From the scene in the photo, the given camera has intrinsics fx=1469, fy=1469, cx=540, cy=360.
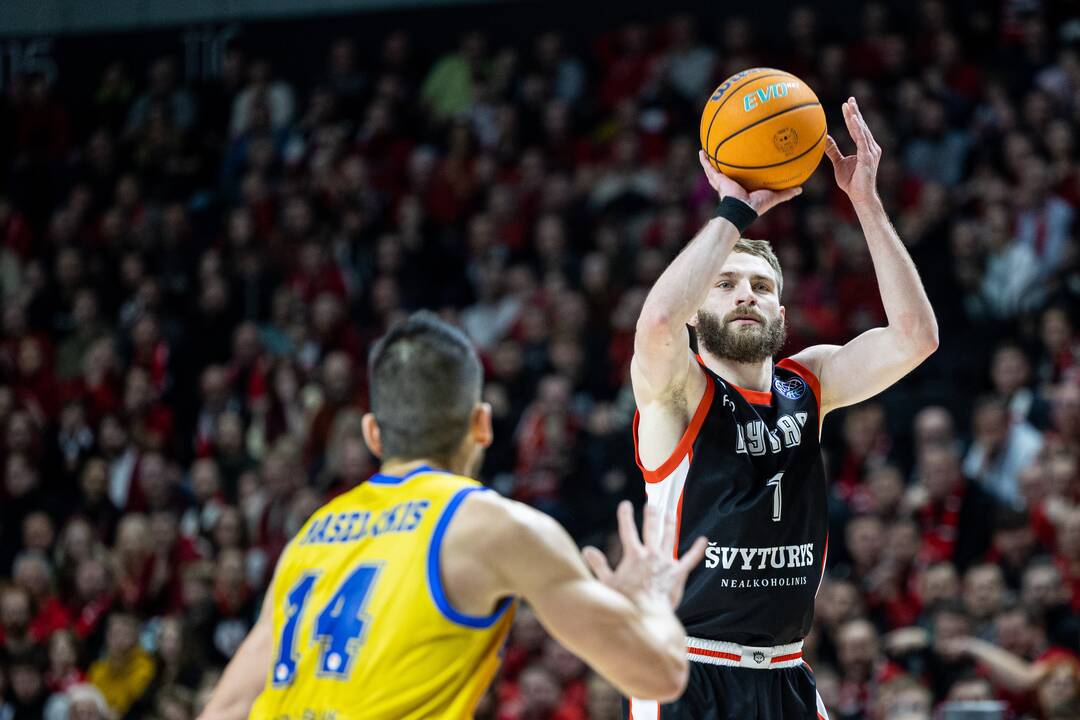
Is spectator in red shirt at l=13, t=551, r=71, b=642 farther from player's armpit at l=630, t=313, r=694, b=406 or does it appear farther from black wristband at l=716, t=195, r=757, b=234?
black wristband at l=716, t=195, r=757, b=234

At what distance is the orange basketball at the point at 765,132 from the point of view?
5.08 m

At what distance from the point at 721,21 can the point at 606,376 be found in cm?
546

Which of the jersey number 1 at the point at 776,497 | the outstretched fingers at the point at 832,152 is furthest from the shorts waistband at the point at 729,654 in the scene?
the outstretched fingers at the point at 832,152

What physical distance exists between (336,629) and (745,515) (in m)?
2.11

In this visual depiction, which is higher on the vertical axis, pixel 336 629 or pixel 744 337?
pixel 744 337

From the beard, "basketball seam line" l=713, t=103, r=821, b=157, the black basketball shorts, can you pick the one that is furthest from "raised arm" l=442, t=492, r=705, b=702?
"basketball seam line" l=713, t=103, r=821, b=157

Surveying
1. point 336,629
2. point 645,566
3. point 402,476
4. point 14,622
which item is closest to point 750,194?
point 645,566

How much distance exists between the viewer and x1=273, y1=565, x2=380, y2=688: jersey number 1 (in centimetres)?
326

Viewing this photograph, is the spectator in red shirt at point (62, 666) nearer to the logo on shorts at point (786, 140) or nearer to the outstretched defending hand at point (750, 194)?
the outstretched defending hand at point (750, 194)

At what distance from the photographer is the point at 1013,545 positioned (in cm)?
904

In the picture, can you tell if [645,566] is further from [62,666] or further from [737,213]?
[62,666]

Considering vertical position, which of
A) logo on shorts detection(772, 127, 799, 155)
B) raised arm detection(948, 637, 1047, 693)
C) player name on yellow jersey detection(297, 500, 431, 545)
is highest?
logo on shorts detection(772, 127, 799, 155)

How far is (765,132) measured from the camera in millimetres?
5105

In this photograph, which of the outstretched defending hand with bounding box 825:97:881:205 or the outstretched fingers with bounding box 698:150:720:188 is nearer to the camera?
the outstretched fingers with bounding box 698:150:720:188
